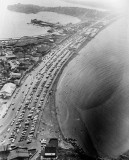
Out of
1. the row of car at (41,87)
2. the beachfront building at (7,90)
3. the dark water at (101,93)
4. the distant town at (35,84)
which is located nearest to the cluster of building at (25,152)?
the distant town at (35,84)

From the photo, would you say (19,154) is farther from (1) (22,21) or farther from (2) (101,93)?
(1) (22,21)

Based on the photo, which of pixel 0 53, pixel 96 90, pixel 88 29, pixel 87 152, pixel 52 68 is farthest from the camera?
pixel 88 29

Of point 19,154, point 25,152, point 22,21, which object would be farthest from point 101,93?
point 22,21

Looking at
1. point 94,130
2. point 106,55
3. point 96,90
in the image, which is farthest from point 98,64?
point 94,130

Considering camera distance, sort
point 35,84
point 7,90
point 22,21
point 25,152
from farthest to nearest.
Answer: point 22,21, point 35,84, point 7,90, point 25,152

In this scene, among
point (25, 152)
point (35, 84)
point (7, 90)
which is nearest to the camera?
point (25, 152)

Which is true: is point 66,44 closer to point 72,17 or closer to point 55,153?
point 72,17

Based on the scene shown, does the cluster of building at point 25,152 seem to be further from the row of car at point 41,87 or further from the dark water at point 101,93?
the dark water at point 101,93

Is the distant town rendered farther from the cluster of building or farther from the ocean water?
the ocean water
